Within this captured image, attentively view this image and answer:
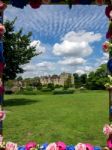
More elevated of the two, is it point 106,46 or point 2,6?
point 2,6

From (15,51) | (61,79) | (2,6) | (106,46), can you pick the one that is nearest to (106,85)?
(106,46)

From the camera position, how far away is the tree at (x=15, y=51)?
101 feet

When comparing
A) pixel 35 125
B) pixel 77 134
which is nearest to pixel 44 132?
pixel 77 134

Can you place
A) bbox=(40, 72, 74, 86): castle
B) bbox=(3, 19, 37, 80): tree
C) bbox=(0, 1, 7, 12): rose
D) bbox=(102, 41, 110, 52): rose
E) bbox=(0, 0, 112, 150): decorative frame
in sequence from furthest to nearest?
bbox=(40, 72, 74, 86): castle → bbox=(3, 19, 37, 80): tree → bbox=(102, 41, 110, 52): rose → bbox=(0, 1, 7, 12): rose → bbox=(0, 0, 112, 150): decorative frame

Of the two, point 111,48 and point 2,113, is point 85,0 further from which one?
point 2,113

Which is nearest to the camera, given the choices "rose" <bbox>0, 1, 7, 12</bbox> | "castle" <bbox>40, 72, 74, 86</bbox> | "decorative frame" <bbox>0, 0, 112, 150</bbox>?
"decorative frame" <bbox>0, 0, 112, 150</bbox>

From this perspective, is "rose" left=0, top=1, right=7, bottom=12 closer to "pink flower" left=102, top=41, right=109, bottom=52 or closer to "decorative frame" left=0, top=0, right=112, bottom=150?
"decorative frame" left=0, top=0, right=112, bottom=150

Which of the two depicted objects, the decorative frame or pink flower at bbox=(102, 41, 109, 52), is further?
pink flower at bbox=(102, 41, 109, 52)

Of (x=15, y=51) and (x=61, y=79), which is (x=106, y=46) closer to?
(x=15, y=51)

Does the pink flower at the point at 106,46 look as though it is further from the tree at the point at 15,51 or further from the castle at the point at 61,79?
the castle at the point at 61,79

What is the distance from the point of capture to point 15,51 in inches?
1256

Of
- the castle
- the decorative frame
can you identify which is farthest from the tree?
the castle

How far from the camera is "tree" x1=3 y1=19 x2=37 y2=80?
1215 inches

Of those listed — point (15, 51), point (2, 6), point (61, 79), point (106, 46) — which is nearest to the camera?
point (2, 6)
